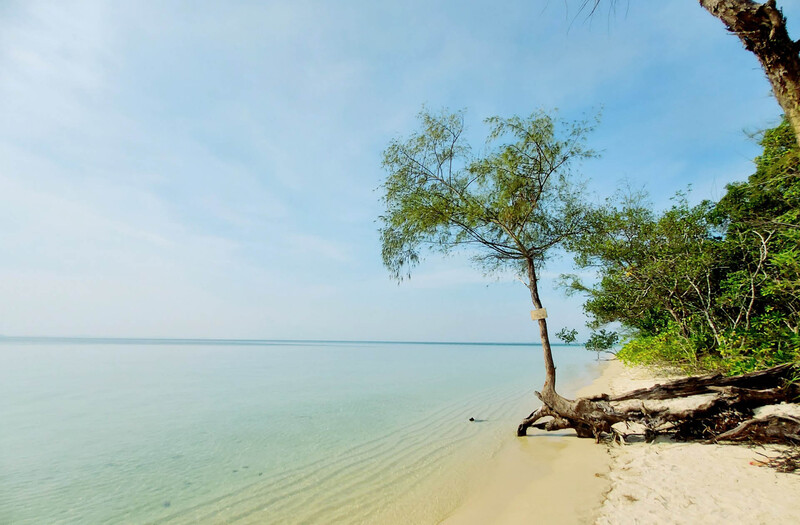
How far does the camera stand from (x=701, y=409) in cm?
651

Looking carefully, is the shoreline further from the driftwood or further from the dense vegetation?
the dense vegetation

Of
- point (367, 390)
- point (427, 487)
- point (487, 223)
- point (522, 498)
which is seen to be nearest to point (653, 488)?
point (522, 498)

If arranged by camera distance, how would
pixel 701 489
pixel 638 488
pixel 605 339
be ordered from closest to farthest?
pixel 701 489, pixel 638 488, pixel 605 339

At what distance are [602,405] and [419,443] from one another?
4.64 m

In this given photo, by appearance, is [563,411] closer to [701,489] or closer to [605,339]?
[701,489]

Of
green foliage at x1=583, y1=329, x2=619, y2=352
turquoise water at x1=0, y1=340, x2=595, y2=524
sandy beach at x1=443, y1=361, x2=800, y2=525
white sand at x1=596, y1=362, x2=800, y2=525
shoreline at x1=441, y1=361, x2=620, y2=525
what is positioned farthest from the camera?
green foliage at x1=583, y1=329, x2=619, y2=352

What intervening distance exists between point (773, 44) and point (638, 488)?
18.0ft

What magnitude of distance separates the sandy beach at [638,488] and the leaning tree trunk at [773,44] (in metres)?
4.33

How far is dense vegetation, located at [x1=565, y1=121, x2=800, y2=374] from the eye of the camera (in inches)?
370

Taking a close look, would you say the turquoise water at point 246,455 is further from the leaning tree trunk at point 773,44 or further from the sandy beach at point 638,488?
the leaning tree trunk at point 773,44

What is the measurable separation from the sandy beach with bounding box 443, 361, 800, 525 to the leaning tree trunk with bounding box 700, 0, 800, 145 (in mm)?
4328

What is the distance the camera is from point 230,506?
5.96m

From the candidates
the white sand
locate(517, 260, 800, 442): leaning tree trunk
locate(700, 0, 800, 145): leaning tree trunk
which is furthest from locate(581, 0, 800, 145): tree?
locate(517, 260, 800, 442): leaning tree trunk

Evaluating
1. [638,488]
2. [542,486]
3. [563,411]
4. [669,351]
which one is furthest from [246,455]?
[669,351]
